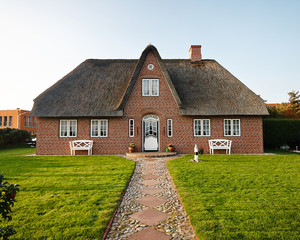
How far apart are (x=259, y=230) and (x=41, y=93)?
1591 cm

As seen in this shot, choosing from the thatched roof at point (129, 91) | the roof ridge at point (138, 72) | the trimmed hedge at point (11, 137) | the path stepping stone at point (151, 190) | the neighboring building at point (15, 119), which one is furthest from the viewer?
the neighboring building at point (15, 119)

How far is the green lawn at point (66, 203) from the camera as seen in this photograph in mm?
3246

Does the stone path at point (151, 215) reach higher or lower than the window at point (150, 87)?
lower

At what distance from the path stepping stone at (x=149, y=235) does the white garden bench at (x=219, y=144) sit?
1124 centimetres

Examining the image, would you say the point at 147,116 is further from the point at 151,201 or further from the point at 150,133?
the point at 151,201

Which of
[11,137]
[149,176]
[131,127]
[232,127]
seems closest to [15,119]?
[11,137]

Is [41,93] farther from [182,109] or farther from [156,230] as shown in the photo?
[156,230]

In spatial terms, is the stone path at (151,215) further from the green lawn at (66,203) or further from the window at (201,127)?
the window at (201,127)

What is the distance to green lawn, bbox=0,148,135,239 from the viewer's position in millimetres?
3246

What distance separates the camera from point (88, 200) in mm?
4598

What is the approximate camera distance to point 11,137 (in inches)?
845

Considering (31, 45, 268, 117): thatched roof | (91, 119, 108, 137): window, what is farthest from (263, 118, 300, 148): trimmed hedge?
(91, 119, 108, 137): window

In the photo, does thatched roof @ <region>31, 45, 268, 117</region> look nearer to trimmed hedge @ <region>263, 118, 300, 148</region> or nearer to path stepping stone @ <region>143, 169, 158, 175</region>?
trimmed hedge @ <region>263, 118, 300, 148</region>

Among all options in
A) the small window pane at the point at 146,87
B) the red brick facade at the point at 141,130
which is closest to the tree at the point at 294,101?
the red brick facade at the point at 141,130
